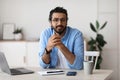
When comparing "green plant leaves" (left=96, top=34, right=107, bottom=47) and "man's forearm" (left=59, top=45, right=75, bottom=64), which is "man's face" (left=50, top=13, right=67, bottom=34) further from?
"green plant leaves" (left=96, top=34, right=107, bottom=47)

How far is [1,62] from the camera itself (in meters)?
2.33

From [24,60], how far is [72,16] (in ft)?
4.15

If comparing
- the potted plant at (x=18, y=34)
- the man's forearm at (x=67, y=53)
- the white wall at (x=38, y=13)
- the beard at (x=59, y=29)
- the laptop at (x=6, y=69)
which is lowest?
the laptop at (x=6, y=69)

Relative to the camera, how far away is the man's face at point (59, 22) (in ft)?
8.58

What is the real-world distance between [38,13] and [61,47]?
2.96 meters

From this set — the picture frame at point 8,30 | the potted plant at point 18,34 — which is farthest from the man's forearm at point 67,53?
the picture frame at point 8,30

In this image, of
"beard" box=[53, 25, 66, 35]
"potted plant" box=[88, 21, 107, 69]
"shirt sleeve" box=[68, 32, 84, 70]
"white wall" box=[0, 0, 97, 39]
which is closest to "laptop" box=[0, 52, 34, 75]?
"shirt sleeve" box=[68, 32, 84, 70]

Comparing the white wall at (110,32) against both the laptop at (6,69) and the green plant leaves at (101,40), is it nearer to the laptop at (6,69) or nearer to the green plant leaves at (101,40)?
the green plant leaves at (101,40)

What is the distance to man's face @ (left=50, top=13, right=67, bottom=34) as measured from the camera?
2.62 metres

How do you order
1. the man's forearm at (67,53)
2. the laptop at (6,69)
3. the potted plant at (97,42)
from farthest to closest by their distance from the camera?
the potted plant at (97,42) < the man's forearm at (67,53) < the laptop at (6,69)

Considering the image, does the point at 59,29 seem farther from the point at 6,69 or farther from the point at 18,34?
the point at 18,34

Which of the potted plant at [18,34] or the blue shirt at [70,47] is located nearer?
the blue shirt at [70,47]

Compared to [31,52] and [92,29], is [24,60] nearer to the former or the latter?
[31,52]

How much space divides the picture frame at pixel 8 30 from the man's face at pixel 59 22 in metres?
2.74
